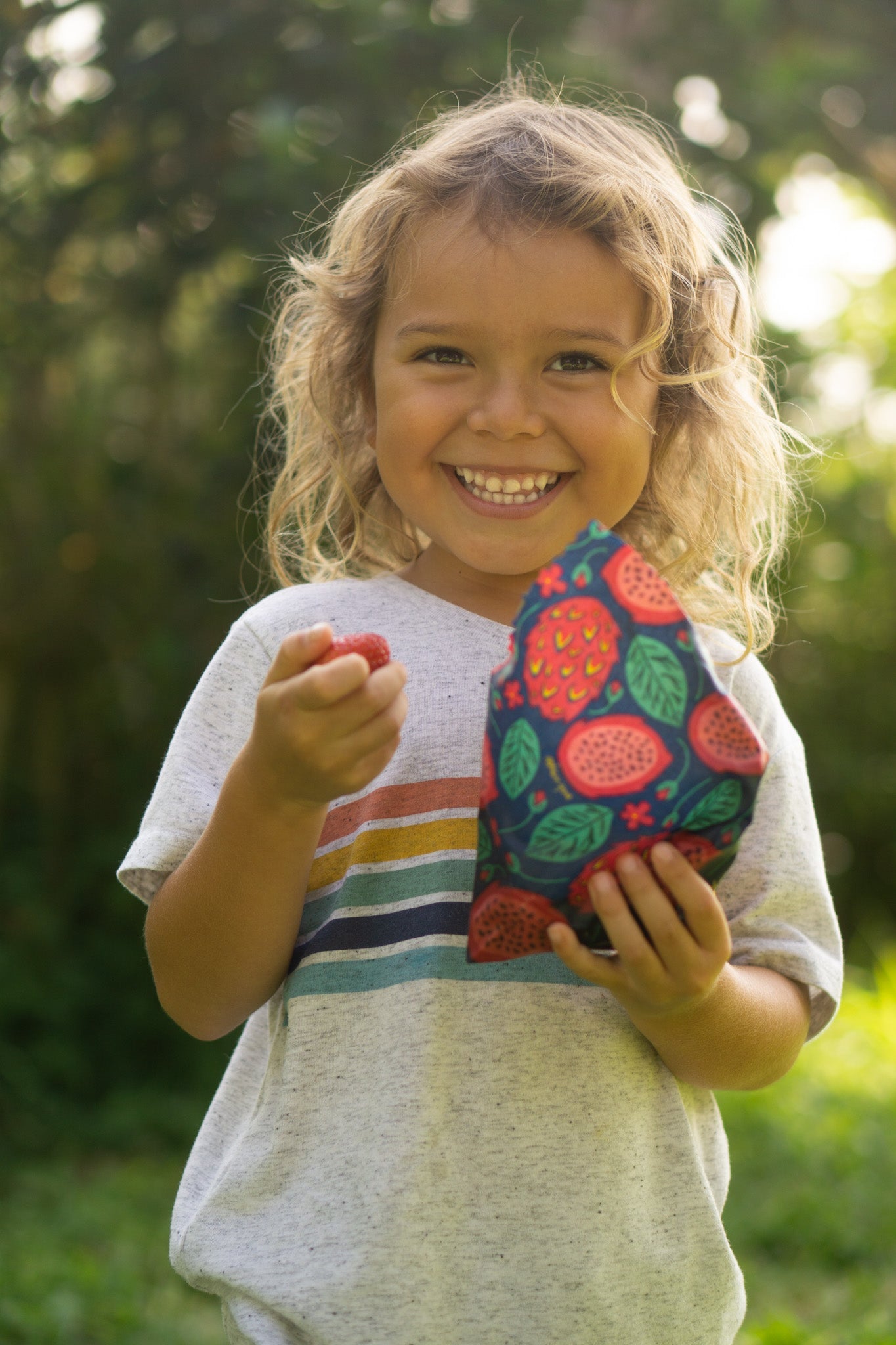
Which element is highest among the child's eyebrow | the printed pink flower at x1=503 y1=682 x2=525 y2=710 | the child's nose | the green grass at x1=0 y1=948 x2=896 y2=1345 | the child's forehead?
the child's forehead

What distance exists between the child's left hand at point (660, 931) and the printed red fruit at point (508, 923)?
0.07 feet

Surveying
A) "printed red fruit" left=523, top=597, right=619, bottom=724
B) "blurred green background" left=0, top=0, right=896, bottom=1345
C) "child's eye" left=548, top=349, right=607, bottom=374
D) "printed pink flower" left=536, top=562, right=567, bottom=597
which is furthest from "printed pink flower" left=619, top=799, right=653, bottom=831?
"blurred green background" left=0, top=0, right=896, bottom=1345

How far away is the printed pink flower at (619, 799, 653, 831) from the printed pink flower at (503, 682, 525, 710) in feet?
0.46

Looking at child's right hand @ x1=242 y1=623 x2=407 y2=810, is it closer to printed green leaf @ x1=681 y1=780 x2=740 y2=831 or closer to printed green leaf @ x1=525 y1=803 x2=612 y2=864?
printed green leaf @ x1=525 y1=803 x2=612 y2=864

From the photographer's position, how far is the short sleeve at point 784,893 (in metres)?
1.56

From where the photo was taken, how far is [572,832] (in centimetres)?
121

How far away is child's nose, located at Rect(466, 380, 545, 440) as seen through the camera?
151 cm

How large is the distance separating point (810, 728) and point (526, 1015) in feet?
17.8

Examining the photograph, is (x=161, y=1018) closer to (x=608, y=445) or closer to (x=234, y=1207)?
(x=234, y=1207)

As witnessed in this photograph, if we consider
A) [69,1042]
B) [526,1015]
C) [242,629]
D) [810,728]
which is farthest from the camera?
[810,728]

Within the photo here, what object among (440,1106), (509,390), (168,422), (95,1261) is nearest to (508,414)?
(509,390)

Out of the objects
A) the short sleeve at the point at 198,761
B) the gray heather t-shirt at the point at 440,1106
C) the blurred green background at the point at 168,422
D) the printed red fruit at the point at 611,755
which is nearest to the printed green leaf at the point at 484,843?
the printed red fruit at the point at 611,755

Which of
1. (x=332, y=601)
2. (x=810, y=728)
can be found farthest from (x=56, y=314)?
(x=810, y=728)

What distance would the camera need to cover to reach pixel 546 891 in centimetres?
124
